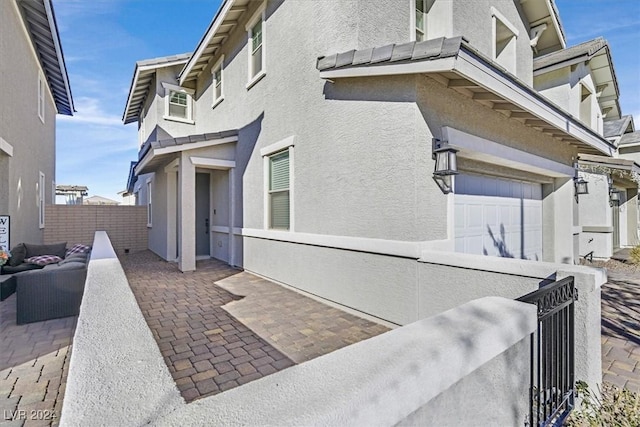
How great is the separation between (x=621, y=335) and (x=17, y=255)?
12.2 meters

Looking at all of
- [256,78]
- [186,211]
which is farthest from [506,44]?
[186,211]

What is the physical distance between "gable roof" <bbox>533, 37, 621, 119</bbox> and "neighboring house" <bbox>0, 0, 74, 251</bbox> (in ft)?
47.8

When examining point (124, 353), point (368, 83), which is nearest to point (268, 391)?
point (124, 353)

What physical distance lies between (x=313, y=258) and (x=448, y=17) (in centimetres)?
587

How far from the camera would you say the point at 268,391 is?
1.28 meters

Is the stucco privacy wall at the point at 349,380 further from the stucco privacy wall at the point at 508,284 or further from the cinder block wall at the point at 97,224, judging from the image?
the cinder block wall at the point at 97,224

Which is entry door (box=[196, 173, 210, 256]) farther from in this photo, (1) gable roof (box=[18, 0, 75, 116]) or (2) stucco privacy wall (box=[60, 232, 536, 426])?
(2) stucco privacy wall (box=[60, 232, 536, 426])

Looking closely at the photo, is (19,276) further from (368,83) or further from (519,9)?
(519,9)

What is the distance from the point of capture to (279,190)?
7641mm

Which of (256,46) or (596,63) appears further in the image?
(596,63)

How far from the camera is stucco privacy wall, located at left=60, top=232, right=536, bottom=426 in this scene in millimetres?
1162

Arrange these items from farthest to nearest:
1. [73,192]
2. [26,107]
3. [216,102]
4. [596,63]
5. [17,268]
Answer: [73,192] → [216,102] → [596,63] → [26,107] → [17,268]

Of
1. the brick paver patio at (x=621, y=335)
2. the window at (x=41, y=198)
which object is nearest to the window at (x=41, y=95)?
the window at (x=41, y=198)

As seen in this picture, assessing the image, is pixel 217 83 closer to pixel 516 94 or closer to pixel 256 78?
pixel 256 78
